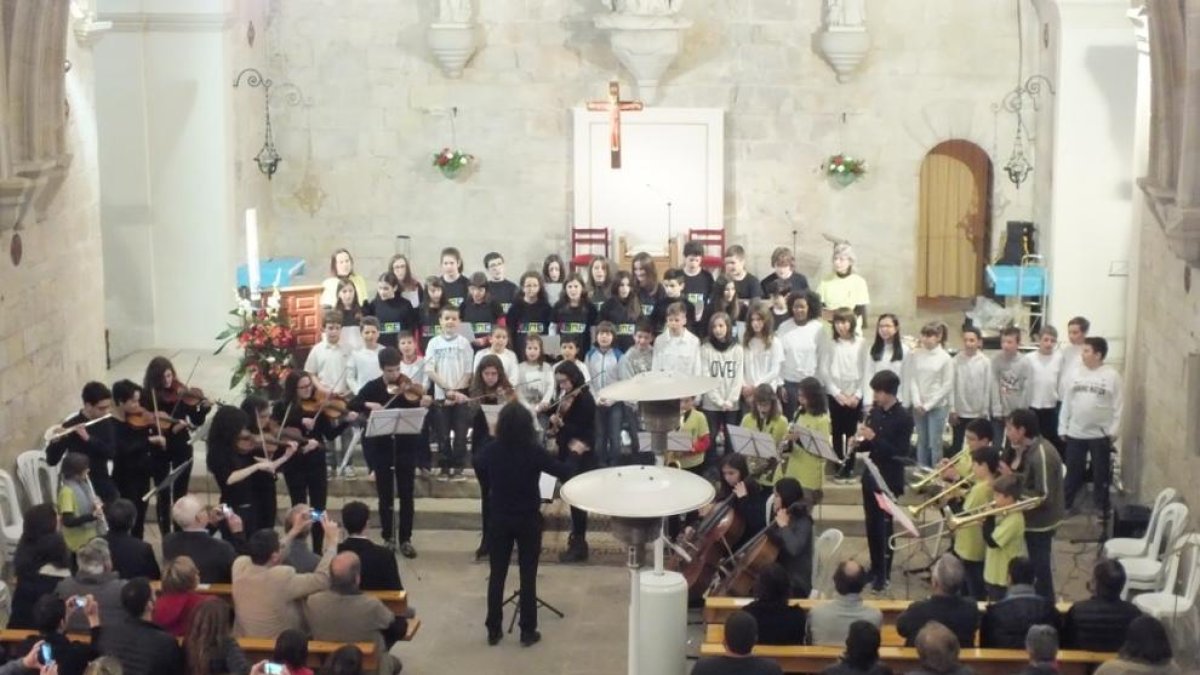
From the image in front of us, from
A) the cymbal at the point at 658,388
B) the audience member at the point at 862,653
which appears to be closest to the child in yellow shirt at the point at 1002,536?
the cymbal at the point at 658,388

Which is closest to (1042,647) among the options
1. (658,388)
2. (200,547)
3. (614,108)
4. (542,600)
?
(658,388)

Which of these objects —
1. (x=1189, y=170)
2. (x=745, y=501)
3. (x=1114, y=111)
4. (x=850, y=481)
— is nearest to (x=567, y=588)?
(x=745, y=501)

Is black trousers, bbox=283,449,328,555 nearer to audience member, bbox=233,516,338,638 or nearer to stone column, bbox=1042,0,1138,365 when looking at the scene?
audience member, bbox=233,516,338,638

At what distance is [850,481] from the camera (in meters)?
14.2

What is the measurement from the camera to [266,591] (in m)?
9.79

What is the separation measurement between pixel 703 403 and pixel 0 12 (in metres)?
5.75

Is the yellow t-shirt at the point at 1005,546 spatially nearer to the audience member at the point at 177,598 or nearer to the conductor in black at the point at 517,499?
the conductor in black at the point at 517,499

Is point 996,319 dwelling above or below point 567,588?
above

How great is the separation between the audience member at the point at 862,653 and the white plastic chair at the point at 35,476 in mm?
6325

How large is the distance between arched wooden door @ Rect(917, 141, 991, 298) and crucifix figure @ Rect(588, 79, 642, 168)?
330cm

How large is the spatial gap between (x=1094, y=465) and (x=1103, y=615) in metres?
4.06

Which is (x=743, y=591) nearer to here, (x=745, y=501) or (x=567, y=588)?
(x=745, y=501)

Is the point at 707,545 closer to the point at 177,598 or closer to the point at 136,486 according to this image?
the point at 177,598

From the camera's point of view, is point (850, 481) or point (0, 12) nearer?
point (0, 12)
